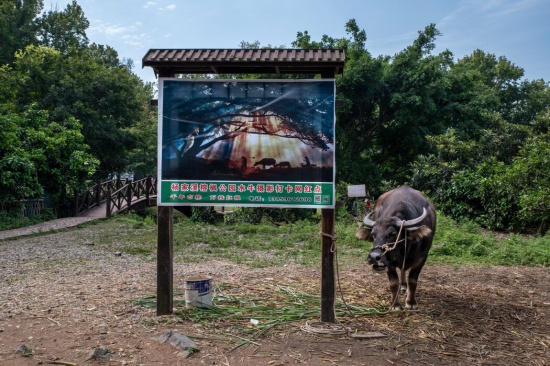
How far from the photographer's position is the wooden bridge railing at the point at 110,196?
62.4 ft

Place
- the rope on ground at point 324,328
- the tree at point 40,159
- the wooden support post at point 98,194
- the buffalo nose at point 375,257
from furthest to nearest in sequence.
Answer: the wooden support post at point 98,194
the tree at point 40,159
the buffalo nose at point 375,257
the rope on ground at point 324,328

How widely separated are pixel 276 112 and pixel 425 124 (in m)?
19.6

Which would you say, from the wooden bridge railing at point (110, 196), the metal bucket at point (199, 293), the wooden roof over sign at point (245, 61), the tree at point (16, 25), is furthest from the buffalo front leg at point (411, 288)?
the tree at point (16, 25)

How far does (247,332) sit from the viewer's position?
4.88 meters

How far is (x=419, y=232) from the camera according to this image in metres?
5.60

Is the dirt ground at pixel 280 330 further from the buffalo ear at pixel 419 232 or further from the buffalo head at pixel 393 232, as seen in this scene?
the buffalo ear at pixel 419 232

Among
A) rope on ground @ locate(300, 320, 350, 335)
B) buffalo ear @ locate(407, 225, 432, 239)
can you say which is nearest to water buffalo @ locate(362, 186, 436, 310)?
buffalo ear @ locate(407, 225, 432, 239)

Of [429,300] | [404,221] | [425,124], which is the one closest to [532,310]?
[429,300]

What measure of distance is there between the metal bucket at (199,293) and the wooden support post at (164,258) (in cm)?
27

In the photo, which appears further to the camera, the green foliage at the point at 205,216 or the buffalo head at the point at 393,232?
the green foliage at the point at 205,216

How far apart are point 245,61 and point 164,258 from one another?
7.76 ft

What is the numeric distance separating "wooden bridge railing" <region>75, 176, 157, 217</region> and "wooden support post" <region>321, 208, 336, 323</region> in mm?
15116

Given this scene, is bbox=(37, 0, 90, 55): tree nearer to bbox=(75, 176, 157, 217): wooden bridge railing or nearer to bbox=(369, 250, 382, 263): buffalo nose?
bbox=(75, 176, 157, 217): wooden bridge railing

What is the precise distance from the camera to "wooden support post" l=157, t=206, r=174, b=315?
530 cm
